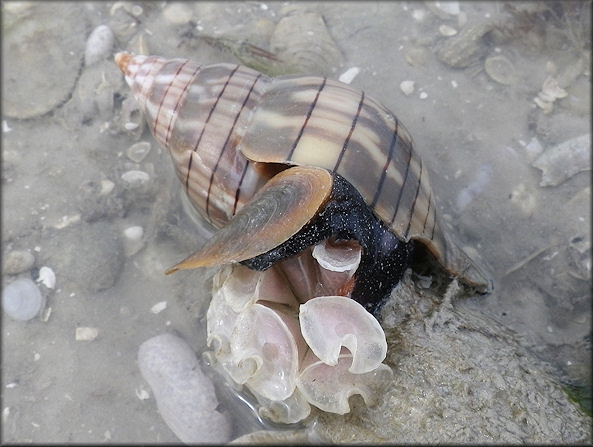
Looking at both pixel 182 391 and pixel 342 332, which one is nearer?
pixel 342 332

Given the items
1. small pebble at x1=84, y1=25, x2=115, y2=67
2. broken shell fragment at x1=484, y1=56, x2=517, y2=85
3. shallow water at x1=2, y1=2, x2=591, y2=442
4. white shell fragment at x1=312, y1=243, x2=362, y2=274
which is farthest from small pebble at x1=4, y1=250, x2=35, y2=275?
broken shell fragment at x1=484, y1=56, x2=517, y2=85

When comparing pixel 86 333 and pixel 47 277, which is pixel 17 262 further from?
pixel 86 333

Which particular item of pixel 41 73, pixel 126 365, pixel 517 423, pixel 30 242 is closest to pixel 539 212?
pixel 517 423

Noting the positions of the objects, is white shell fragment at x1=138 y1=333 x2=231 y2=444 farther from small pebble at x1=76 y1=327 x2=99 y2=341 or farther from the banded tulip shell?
the banded tulip shell

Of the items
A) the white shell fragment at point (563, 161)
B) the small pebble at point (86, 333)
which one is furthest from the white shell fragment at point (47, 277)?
the white shell fragment at point (563, 161)

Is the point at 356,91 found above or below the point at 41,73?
above

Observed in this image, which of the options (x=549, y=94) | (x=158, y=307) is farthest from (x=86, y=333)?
(x=549, y=94)

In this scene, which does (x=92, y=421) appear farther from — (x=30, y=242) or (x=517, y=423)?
(x=517, y=423)

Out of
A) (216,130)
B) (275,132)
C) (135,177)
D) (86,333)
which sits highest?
(275,132)
